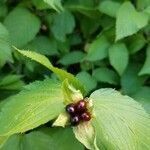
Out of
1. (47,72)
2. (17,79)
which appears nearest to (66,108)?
(17,79)

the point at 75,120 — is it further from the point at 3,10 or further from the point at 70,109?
the point at 3,10

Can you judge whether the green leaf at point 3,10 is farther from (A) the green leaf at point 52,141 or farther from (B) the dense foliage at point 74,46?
(A) the green leaf at point 52,141

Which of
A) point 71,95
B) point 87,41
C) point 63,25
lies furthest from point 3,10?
point 71,95

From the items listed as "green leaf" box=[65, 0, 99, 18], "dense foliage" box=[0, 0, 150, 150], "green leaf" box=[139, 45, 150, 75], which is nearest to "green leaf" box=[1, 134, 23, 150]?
"dense foliage" box=[0, 0, 150, 150]

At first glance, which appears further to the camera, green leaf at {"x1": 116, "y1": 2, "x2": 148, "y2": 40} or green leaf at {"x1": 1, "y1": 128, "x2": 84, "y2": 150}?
green leaf at {"x1": 116, "y1": 2, "x2": 148, "y2": 40}

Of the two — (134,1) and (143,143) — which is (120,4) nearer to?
(134,1)

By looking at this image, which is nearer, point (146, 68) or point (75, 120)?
point (75, 120)

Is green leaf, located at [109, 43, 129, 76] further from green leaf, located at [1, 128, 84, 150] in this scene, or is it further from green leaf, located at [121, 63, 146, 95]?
green leaf, located at [1, 128, 84, 150]
